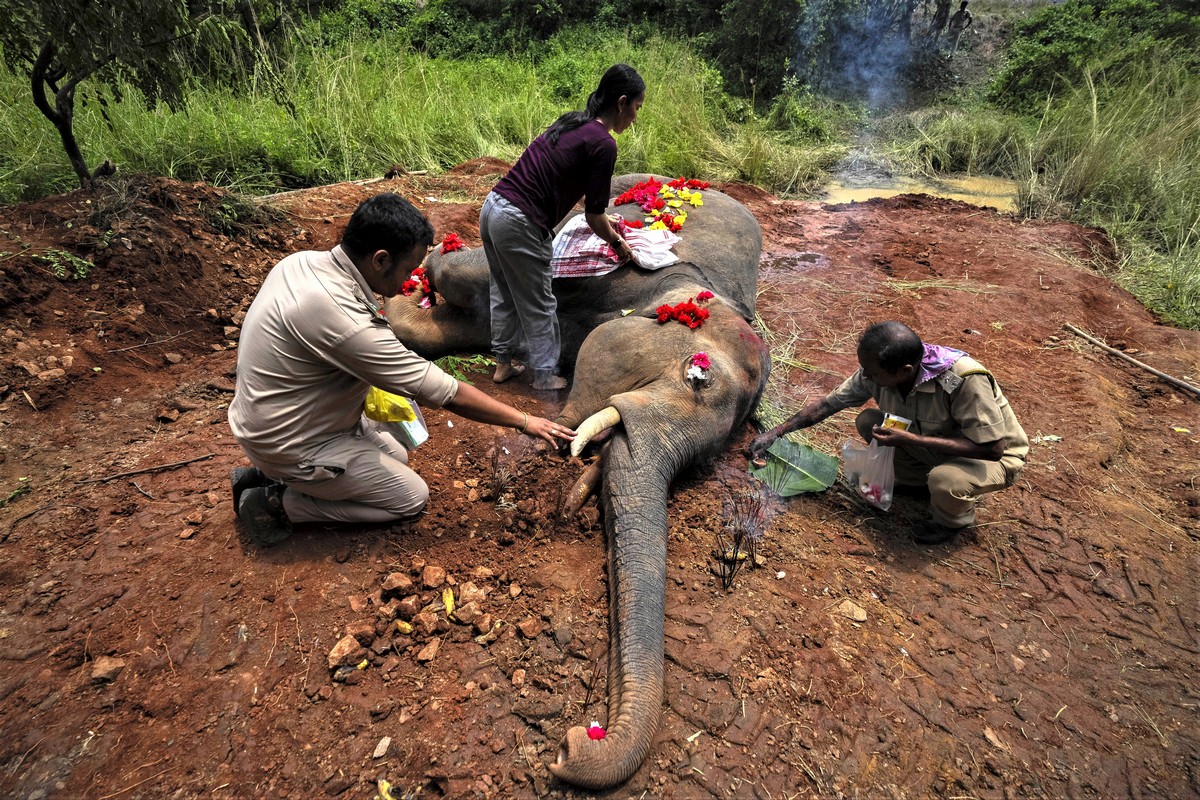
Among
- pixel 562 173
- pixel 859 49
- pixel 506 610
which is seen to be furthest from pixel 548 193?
pixel 859 49

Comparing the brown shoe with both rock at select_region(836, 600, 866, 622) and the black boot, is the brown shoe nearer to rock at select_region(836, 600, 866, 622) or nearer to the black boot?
rock at select_region(836, 600, 866, 622)

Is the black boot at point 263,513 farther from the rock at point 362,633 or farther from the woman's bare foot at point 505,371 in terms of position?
the woman's bare foot at point 505,371

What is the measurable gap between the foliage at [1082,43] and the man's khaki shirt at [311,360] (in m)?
11.8

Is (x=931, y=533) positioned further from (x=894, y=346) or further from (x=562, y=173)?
(x=562, y=173)

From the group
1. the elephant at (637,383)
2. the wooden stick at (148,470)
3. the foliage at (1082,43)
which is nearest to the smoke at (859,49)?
the foliage at (1082,43)

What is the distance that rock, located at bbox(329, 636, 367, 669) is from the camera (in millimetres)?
2695

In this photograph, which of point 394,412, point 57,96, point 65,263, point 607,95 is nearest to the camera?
point 394,412

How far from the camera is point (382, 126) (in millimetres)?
8547

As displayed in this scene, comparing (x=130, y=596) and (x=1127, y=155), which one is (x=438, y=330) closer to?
(x=130, y=596)

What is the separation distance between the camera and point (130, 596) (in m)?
2.91

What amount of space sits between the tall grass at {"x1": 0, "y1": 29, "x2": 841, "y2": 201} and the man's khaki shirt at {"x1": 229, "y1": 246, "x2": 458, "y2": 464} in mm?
4870

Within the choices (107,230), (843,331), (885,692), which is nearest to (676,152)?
(843,331)

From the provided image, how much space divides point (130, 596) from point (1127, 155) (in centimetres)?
1111

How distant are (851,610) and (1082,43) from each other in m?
13.4
